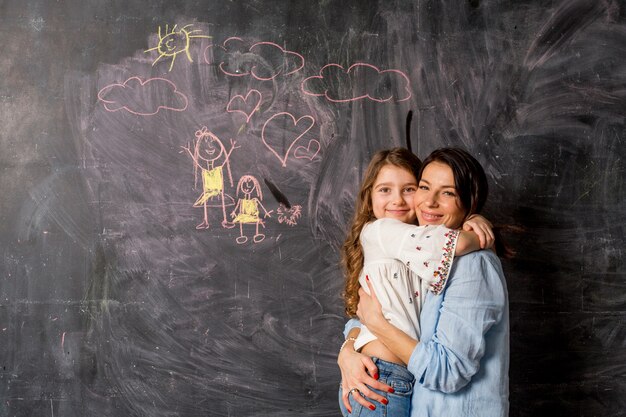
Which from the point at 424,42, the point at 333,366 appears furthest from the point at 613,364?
the point at 424,42

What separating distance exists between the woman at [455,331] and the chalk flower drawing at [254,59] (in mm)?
924

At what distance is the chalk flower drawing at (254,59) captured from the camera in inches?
91.6

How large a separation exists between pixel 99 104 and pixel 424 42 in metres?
1.37

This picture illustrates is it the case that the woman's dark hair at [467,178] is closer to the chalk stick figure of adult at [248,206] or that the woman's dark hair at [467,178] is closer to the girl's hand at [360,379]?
the girl's hand at [360,379]

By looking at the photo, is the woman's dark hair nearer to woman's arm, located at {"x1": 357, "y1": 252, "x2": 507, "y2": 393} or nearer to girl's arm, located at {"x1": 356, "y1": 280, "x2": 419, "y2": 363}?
woman's arm, located at {"x1": 357, "y1": 252, "x2": 507, "y2": 393}

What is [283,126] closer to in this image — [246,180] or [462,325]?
[246,180]

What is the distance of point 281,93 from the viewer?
7.64ft

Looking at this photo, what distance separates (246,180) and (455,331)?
118 cm

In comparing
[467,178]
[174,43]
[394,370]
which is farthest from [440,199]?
[174,43]

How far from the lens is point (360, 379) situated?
64.0 inches

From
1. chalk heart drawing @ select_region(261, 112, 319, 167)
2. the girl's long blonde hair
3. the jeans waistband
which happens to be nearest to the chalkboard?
chalk heart drawing @ select_region(261, 112, 319, 167)

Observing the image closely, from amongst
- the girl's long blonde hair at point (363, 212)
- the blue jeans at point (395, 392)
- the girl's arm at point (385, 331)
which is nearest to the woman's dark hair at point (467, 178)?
the girl's long blonde hair at point (363, 212)

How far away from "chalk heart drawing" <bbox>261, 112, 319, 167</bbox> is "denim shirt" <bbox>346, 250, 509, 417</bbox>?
1.02 m

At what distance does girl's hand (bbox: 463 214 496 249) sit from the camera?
1483mm
